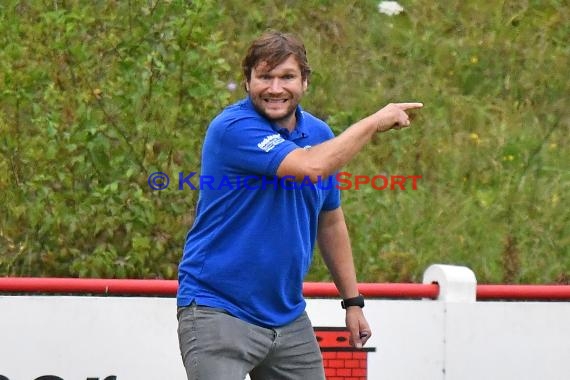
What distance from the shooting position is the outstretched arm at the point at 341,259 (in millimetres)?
4383

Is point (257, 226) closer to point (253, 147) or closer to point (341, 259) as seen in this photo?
point (253, 147)

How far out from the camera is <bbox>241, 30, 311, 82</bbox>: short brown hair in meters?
3.99

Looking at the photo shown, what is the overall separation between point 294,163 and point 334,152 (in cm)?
13

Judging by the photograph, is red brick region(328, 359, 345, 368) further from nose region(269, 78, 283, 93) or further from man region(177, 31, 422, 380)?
nose region(269, 78, 283, 93)

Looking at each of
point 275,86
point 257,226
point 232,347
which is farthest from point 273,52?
point 232,347

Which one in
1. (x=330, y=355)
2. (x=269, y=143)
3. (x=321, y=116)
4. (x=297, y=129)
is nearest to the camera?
(x=269, y=143)

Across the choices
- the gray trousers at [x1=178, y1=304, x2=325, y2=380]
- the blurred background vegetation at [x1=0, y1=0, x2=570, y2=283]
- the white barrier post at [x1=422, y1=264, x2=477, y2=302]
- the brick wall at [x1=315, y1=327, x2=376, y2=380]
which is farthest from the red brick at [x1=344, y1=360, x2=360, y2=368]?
the blurred background vegetation at [x1=0, y1=0, x2=570, y2=283]

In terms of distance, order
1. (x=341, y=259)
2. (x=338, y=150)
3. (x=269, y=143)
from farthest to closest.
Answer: (x=341, y=259), (x=269, y=143), (x=338, y=150)

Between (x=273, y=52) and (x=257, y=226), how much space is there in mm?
538

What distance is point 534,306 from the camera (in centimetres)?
585

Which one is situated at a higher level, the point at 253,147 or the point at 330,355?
the point at 253,147

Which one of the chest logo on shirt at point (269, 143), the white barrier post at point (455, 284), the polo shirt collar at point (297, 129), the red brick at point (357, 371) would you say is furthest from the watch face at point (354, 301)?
the white barrier post at point (455, 284)

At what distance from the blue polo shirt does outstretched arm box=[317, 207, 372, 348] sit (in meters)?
0.35

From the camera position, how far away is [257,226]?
393 centimetres
